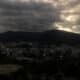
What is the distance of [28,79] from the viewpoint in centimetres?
7762

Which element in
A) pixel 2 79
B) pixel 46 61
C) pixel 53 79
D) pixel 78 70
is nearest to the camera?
pixel 2 79

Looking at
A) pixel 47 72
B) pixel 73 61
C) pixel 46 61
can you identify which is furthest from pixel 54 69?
pixel 46 61

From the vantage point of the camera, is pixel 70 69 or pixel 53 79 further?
pixel 70 69

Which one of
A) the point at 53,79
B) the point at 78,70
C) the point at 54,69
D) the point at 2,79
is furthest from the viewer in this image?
the point at 54,69

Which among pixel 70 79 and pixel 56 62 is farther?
pixel 56 62

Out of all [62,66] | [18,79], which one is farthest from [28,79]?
[62,66]

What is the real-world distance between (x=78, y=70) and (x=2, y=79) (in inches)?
1182

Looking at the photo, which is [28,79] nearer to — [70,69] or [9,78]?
[9,78]

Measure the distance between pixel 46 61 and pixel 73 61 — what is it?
15.1 m

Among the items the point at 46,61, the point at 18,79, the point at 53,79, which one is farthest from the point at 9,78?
the point at 46,61

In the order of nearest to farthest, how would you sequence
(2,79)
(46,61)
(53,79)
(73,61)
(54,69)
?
(2,79) → (53,79) → (54,69) → (73,61) → (46,61)

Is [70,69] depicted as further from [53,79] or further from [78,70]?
[53,79]

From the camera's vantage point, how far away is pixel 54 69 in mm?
101938

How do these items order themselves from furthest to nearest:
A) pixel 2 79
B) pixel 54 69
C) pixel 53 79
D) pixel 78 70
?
pixel 54 69 → pixel 78 70 → pixel 53 79 → pixel 2 79
